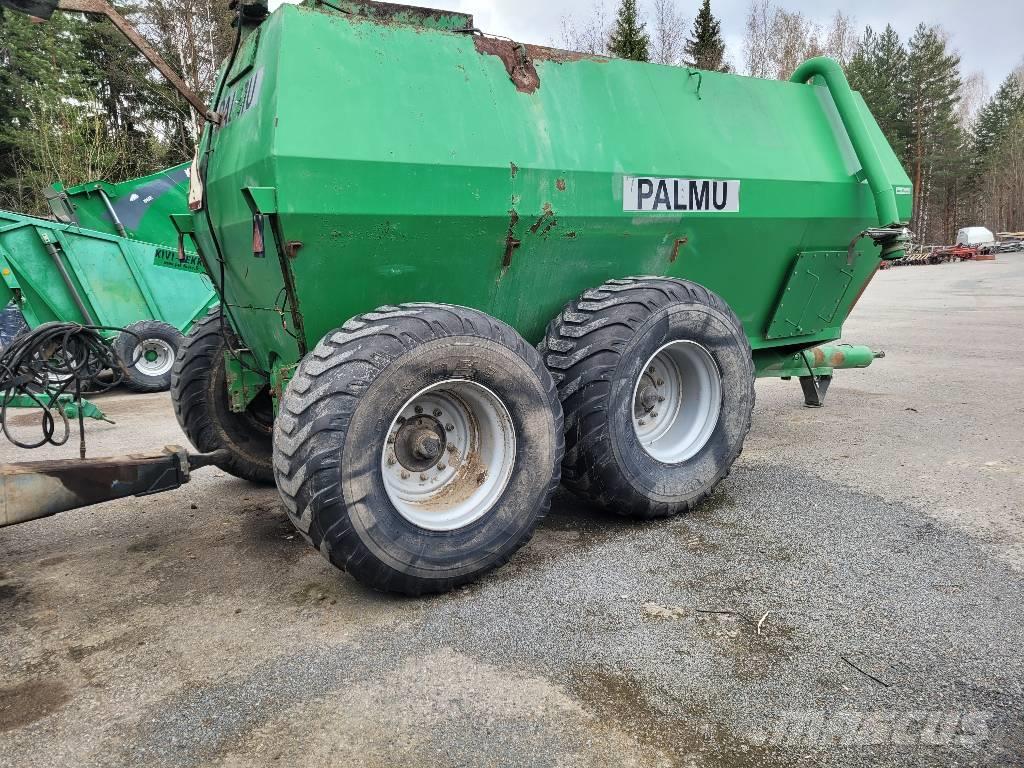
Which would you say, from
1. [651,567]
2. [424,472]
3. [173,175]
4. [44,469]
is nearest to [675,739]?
[651,567]

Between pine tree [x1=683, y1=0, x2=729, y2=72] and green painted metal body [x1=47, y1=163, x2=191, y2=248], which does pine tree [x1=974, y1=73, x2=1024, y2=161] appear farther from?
green painted metal body [x1=47, y1=163, x2=191, y2=248]

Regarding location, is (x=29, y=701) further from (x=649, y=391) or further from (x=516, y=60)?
(x=516, y=60)

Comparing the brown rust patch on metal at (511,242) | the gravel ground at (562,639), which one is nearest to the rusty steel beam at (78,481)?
the gravel ground at (562,639)

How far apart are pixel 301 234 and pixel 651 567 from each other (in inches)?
81.4

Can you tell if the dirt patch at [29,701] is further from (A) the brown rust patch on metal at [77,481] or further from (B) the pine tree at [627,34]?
(B) the pine tree at [627,34]

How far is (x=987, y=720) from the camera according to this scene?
2.23m

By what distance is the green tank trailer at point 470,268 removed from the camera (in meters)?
2.99

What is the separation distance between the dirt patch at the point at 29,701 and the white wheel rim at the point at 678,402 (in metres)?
2.75

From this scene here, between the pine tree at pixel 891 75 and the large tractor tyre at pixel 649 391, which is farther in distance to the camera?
the pine tree at pixel 891 75

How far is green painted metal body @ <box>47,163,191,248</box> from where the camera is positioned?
9.69 metres

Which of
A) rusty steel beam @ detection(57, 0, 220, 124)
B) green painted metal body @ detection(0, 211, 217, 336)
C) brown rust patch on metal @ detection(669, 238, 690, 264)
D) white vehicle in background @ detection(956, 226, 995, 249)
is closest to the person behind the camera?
rusty steel beam @ detection(57, 0, 220, 124)

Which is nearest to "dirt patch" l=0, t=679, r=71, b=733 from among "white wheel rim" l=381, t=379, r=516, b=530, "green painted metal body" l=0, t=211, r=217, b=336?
"white wheel rim" l=381, t=379, r=516, b=530

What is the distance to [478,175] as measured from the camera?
339cm

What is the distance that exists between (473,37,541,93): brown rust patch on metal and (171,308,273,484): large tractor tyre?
6.86ft
